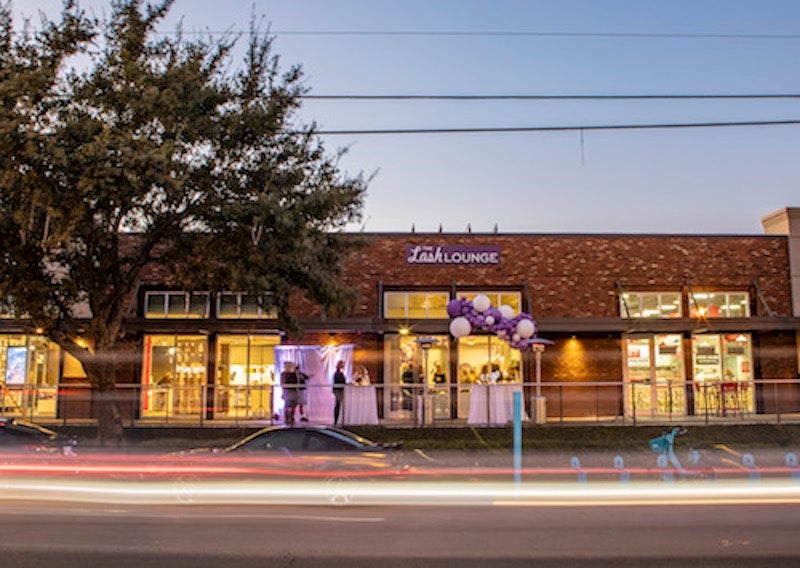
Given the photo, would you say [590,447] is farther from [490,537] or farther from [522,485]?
[490,537]

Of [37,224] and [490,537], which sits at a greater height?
[37,224]

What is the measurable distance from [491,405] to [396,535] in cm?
1128

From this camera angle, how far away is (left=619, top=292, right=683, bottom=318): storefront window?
25500mm

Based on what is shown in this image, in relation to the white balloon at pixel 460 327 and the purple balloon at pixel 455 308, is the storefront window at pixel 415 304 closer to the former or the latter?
the purple balloon at pixel 455 308

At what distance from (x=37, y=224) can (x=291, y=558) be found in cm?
1107

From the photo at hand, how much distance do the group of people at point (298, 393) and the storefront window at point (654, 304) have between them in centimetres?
1025

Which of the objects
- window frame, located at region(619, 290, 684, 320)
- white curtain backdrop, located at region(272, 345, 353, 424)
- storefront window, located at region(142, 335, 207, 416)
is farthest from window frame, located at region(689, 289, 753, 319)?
storefront window, located at region(142, 335, 207, 416)

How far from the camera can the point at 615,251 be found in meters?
25.5

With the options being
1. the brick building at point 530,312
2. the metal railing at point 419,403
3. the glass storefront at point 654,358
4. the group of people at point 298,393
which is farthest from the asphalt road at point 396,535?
the glass storefront at point 654,358

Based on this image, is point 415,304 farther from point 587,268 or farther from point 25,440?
point 25,440

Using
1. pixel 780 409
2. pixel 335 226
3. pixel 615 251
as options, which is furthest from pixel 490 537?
pixel 615 251

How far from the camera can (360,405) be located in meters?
20.4

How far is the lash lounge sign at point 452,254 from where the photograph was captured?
82.5 ft

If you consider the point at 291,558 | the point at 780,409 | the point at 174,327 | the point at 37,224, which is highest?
the point at 37,224
